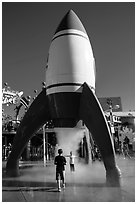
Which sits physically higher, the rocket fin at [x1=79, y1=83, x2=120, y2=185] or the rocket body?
the rocket body

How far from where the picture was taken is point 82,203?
19.0 ft

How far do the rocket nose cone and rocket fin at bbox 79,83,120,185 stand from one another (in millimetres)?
3465

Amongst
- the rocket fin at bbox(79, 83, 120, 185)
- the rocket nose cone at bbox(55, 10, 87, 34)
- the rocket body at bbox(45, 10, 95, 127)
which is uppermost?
the rocket nose cone at bbox(55, 10, 87, 34)

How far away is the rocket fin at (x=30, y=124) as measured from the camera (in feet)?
37.8

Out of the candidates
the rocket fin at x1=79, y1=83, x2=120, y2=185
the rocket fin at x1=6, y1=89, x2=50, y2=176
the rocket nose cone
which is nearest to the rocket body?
the rocket nose cone

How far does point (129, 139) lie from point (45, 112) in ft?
71.6

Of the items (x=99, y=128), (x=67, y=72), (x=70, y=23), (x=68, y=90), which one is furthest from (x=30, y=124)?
(x=70, y=23)

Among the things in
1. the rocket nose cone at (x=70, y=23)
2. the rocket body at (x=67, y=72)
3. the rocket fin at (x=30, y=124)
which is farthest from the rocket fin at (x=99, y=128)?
the rocket nose cone at (x=70, y=23)

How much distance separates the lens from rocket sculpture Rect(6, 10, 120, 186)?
34.0 feet

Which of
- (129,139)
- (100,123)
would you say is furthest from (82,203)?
(129,139)

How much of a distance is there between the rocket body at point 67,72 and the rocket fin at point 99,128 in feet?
1.67

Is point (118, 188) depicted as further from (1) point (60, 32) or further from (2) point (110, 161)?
(1) point (60, 32)

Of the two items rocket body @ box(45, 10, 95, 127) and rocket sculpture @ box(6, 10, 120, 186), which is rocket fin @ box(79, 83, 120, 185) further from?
rocket body @ box(45, 10, 95, 127)

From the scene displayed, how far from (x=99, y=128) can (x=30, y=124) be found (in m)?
4.21
